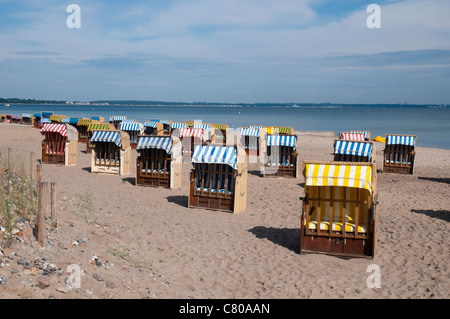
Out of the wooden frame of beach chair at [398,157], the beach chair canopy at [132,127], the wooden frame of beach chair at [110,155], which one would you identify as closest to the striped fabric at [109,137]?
the wooden frame of beach chair at [110,155]

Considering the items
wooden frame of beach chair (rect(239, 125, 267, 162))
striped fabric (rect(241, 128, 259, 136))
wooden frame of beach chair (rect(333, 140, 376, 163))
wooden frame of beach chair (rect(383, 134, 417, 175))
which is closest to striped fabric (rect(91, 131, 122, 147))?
wooden frame of beach chair (rect(333, 140, 376, 163))

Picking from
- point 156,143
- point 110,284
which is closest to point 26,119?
point 156,143

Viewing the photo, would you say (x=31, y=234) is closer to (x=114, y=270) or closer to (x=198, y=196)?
(x=114, y=270)

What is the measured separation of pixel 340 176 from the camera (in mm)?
8539

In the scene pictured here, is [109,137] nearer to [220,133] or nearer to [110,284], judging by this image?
[110,284]

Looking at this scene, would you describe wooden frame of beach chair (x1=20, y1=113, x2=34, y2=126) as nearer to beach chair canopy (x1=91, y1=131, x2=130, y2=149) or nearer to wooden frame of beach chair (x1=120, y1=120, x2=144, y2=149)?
wooden frame of beach chair (x1=120, y1=120, x2=144, y2=149)

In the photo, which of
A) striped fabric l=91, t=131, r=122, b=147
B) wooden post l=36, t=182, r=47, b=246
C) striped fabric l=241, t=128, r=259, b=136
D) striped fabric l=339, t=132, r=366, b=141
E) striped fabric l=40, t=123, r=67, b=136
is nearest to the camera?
wooden post l=36, t=182, r=47, b=246

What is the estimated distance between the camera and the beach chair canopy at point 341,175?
8469 millimetres

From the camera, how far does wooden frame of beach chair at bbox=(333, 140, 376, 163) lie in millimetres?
17344

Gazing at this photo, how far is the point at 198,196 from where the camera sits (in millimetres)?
12945

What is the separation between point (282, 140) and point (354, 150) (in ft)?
9.49
